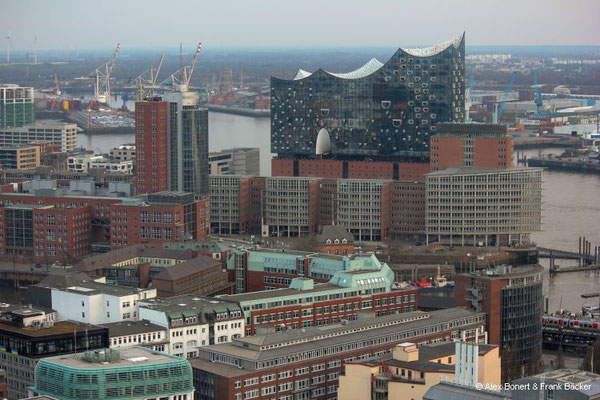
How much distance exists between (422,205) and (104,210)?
21.4 ft

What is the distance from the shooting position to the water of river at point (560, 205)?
99.7 feet

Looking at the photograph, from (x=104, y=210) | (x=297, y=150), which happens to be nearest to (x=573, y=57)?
(x=297, y=150)

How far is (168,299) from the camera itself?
915 inches

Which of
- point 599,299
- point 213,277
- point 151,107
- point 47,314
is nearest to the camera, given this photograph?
point 47,314

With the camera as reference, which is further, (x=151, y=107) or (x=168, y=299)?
(x=151, y=107)

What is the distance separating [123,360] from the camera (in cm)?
1853

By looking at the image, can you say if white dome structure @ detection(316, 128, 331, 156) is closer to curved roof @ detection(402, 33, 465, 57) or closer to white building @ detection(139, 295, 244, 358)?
curved roof @ detection(402, 33, 465, 57)

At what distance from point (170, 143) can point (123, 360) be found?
17.0 meters

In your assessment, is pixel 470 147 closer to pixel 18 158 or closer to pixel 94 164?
pixel 94 164

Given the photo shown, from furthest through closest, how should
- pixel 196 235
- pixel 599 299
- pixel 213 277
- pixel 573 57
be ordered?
pixel 573 57 < pixel 196 235 < pixel 599 299 < pixel 213 277

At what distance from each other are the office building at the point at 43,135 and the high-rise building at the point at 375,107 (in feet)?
34.1

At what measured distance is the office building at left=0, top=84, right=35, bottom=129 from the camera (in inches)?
2147

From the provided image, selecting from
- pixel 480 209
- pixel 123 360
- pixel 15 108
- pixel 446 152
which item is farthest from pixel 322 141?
pixel 123 360

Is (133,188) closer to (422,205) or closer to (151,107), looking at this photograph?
(151,107)
